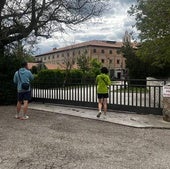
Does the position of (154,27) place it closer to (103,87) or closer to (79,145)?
(103,87)

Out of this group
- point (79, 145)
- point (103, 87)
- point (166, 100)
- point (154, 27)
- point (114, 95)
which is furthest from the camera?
point (154, 27)

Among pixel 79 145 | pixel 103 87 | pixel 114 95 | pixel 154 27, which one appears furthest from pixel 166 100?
pixel 154 27

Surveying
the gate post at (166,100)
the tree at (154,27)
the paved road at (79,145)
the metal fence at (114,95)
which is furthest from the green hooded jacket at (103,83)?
the tree at (154,27)

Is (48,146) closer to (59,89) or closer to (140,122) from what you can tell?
(140,122)

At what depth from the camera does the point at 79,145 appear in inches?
296

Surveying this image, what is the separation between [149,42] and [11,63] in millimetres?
7487

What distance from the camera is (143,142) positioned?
26.5 ft

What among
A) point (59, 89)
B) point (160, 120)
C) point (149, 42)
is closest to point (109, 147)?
point (160, 120)

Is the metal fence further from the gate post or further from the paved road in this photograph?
the paved road

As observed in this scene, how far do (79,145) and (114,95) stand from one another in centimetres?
662

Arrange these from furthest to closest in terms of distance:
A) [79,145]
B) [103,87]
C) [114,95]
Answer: [114,95] → [103,87] → [79,145]

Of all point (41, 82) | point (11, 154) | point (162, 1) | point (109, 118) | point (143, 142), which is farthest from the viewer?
point (41, 82)

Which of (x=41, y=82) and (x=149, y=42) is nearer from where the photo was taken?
(x=41, y=82)

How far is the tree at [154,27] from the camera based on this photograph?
1523 cm
